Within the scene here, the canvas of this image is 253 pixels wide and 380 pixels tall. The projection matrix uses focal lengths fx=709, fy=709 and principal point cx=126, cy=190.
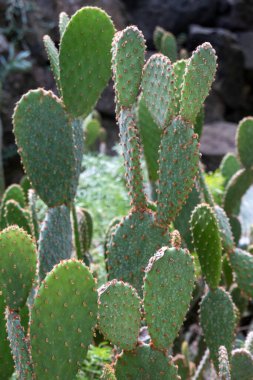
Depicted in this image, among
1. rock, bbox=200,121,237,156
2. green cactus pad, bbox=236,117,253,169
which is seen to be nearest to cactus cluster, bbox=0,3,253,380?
green cactus pad, bbox=236,117,253,169

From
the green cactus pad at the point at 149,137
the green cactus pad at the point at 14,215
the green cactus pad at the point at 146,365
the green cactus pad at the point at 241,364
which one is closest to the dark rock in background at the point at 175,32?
the green cactus pad at the point at 149,137

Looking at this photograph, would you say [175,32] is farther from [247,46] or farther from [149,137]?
[149,137]

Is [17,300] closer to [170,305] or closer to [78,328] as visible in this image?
[78,328]

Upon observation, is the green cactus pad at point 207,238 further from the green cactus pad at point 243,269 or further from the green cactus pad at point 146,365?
the green cactus pad at point 146,365

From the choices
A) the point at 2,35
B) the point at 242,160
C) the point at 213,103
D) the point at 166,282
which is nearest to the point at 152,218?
the point at 166,282

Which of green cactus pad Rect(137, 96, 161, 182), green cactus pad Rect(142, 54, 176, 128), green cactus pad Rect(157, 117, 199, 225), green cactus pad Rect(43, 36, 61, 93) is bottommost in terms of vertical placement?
green cactus pad Rect(137, 96, 161, 182)

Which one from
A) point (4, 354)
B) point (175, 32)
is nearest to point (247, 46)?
point (175, 32)

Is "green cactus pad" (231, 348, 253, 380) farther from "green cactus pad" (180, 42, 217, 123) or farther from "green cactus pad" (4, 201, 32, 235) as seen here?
"green cactus pad" (4, 201, 32, 235)
